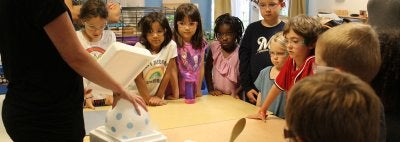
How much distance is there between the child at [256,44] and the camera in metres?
2.19

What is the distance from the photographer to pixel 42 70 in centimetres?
102

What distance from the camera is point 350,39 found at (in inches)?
44.7

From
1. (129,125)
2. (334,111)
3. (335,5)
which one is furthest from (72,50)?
(335,5)

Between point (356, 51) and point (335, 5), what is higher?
point (335, 5)

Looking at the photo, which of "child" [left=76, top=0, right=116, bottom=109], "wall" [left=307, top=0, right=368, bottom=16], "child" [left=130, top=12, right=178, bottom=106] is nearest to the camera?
"child" [left=76, top=0, right=116, bottom=109]

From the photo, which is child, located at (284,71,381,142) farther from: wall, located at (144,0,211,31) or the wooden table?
wall, located at (144,0,211,31)

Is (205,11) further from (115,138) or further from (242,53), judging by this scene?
(115,138)

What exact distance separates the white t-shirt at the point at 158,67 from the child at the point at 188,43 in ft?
0.28

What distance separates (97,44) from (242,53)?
0.79 meters

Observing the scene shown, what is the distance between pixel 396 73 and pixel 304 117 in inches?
21.7

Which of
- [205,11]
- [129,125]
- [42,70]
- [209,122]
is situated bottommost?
[209,122]

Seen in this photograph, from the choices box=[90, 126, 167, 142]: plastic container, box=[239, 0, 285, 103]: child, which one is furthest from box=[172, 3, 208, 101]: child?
box=[90, 126, 167, 142]: plastic container

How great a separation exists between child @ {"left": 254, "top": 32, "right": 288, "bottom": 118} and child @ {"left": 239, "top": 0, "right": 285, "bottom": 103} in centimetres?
14

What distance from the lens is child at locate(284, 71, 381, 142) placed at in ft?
2.26
